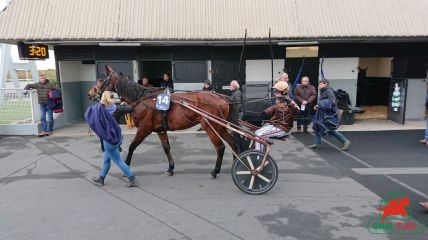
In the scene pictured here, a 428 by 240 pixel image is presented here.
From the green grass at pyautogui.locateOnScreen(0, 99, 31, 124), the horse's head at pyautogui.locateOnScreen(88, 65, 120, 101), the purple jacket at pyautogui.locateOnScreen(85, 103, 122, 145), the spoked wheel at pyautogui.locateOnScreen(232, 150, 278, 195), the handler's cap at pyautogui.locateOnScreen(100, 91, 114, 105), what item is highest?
the horse's head at pyautogui.locateOnScreen(88, 65, 120, 101)

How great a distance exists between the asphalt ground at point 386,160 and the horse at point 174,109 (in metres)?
2.46

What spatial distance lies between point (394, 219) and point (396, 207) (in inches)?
15.8

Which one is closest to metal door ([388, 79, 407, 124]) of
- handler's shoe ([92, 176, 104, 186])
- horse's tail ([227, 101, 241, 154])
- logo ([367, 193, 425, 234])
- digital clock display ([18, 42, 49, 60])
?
logo ([367, 193, 425, 234])

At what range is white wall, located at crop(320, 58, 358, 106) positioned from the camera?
11102 millimetres

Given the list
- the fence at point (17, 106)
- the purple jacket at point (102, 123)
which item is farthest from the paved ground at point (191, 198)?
the fence at point (17, 106)

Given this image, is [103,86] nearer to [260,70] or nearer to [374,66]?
[260,70]

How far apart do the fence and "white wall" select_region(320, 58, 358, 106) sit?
9458mm

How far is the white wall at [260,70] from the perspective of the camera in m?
11.1

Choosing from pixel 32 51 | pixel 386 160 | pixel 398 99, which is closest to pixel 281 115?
pixel 386 160

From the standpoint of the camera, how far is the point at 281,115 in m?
5.20

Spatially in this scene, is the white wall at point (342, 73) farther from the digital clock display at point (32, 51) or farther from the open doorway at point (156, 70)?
the digital clock display at point (32, 51)

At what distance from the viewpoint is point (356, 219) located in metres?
4.21

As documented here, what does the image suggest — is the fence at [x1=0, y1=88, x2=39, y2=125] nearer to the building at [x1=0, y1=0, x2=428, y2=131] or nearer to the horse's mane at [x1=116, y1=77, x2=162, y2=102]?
the building at [x1=0, y1=0, x2=428, y2=131]

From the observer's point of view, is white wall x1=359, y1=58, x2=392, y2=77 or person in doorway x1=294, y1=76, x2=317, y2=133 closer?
person in doorway x1=294, y1=76, x2=317, y2=133
